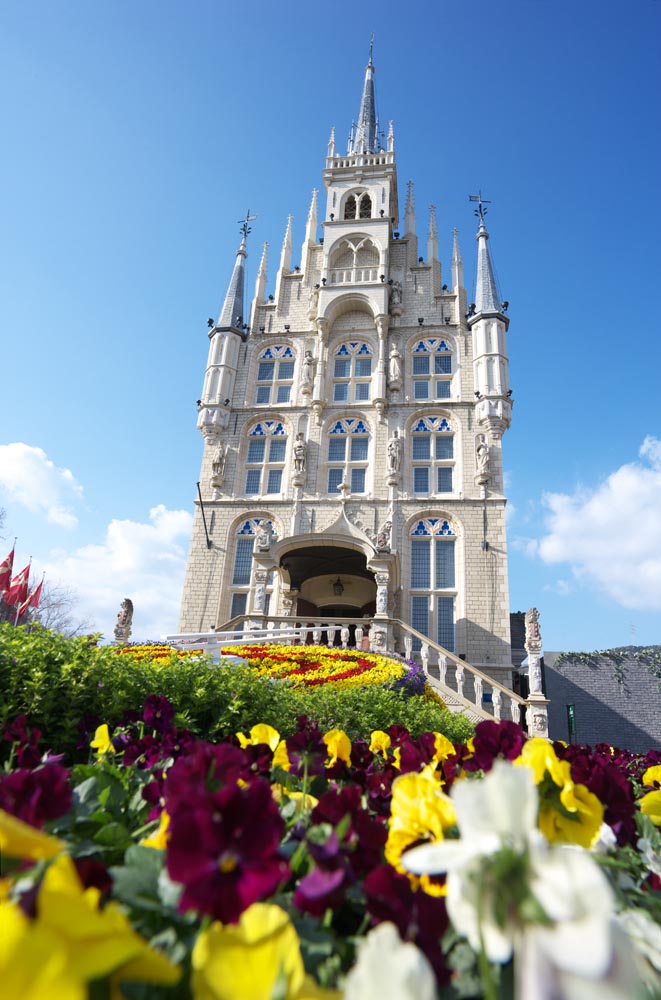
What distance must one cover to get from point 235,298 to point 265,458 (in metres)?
8.55

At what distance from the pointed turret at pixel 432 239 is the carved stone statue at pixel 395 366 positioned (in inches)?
212

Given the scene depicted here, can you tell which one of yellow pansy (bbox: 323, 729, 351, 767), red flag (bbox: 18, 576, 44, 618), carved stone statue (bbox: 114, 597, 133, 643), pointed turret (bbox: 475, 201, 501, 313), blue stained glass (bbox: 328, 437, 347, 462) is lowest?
yellow pansy (bbox: 323, 729, 351, 767)

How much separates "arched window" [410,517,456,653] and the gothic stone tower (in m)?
0.05

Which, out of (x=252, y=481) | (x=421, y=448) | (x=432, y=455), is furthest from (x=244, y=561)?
(x=432, y=455)

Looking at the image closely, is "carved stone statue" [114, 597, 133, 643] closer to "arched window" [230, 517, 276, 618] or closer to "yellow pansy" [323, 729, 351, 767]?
"arched window" [230, 517, 276, 618]

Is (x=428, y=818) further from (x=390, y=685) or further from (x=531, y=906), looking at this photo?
(x=390, y=685)

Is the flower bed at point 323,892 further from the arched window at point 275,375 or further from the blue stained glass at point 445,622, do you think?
the arched window at point 275,375

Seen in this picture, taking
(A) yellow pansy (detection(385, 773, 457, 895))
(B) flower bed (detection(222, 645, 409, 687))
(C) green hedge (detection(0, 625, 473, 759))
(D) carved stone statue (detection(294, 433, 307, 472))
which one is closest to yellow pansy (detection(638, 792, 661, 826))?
(A) yellow pansy (detection(385, 773, 457, 895))

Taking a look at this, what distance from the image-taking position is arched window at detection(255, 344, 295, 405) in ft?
83.7

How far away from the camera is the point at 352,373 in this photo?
25141mm

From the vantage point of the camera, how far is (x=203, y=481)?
23812 mm

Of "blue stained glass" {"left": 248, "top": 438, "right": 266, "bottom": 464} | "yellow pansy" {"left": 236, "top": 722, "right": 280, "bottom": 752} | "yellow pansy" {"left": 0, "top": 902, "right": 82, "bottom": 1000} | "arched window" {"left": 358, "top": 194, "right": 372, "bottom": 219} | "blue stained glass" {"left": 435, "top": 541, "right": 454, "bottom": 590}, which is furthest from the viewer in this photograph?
"arched window" {"left": 358, "top": 194, "right": 372, "bottom": 219}

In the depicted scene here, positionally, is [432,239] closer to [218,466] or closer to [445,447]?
[445,447]

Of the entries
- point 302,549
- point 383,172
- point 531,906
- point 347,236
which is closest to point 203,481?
point 302,549
